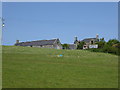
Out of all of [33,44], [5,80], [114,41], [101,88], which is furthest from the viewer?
[33,44]

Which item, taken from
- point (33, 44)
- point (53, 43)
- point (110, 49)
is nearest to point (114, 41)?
point (110, 49)

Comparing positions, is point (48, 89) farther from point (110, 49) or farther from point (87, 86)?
point (110, 49)

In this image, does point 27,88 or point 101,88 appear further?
point 101,88

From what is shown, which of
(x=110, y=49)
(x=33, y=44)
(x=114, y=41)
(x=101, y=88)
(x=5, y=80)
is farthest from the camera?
(x=33, y=44)

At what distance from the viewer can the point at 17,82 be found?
13.4m

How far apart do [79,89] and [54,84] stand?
1927mm

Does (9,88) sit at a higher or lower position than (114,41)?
lower

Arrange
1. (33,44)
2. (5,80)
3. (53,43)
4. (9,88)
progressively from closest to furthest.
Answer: (9,88) < (5,80) < (53,43) < (33,44)

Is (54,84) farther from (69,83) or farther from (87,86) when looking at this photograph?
(87,86)

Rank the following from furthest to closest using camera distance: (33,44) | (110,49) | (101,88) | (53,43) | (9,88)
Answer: (33,44) < (53,43) < (110,49) < (101,88) < (9,88)

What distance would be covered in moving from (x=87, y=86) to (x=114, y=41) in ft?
238

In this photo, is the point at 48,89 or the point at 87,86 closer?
the point at 48,89

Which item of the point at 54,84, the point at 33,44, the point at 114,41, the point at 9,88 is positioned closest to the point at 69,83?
the point at 54,84

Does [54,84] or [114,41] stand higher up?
[114,41]
